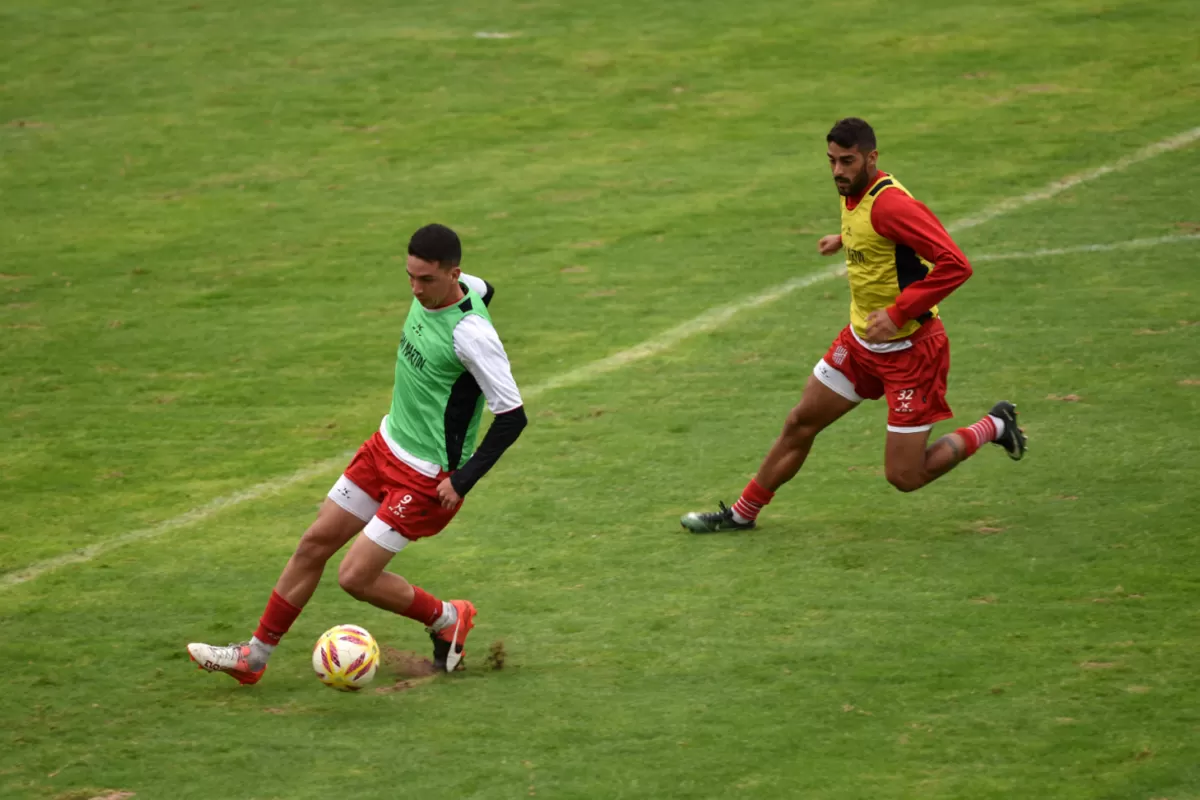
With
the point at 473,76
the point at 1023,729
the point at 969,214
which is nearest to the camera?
the point at 1023,729

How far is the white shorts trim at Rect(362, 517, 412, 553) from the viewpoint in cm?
671

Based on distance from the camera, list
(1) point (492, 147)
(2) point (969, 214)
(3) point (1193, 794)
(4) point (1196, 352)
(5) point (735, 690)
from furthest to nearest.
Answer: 1. (1) point (492, 147)
2. (2) point (969, 214)
3. (4) point (1196, 352)
4. (5) point (735, 690)
5. (3) point (1193, 794)

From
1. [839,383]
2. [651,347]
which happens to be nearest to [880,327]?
Answer: [839,383]

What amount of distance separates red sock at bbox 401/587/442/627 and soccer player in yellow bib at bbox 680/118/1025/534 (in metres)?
2.42

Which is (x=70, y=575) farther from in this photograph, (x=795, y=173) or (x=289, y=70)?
(x=289, y=70)

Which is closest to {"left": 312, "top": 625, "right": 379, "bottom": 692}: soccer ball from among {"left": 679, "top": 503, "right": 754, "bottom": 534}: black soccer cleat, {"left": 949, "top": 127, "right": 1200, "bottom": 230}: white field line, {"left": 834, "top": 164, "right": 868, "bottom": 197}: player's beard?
{"left": 679, "top": 503, "right": 754, "bottom": 534}: black soccer cleat

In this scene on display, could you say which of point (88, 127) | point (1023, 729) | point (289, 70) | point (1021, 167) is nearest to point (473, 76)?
point (289, 70)

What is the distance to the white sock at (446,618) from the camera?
6.91 meters

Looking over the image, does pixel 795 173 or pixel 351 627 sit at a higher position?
pixel 351 627

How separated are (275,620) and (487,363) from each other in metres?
1.58

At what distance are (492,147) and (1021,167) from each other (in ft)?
20.2

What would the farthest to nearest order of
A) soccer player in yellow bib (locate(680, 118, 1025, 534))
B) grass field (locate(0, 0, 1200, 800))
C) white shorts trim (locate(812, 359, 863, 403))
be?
white shorts trim (locate(812, 359, 863, 403))
soccer player in yellow bib (locate(680, 118, 1025, 534))
grass field (locate(0, 0, 1200, 800))

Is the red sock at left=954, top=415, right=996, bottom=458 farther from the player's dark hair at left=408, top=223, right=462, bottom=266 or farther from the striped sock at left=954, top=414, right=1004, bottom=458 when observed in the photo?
the player's dark hair at left=408, top=223, right=462, bottom=266

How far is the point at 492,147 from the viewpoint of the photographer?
699 inches
